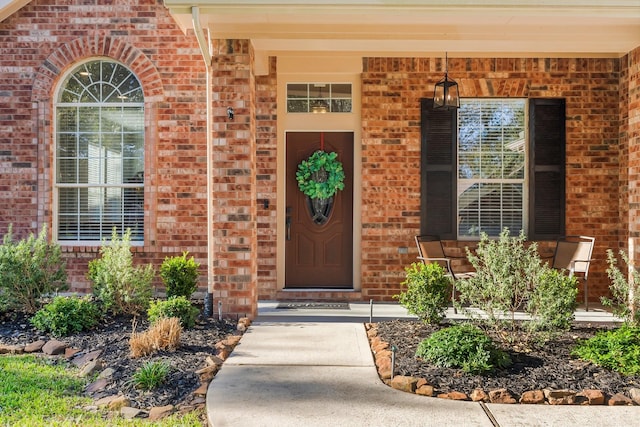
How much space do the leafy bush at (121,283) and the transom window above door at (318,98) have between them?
318 centimetres

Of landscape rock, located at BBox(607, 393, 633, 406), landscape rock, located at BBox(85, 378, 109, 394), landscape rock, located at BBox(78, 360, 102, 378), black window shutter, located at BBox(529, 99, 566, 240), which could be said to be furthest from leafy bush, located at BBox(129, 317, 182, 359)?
black window shutter, located at BBox(529, 99, 566, 240)

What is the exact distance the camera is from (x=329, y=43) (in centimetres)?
638

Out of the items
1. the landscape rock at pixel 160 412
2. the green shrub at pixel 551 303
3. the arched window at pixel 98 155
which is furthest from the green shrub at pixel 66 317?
the green shrub at pixel 551 303

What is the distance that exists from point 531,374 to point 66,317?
4.29 m

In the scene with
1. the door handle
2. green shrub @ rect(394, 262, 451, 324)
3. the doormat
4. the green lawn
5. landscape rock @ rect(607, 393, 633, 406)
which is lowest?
the green lawn

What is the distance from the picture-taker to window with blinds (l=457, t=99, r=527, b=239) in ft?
25.9

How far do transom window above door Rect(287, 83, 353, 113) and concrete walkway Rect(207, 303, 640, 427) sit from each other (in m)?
3.78

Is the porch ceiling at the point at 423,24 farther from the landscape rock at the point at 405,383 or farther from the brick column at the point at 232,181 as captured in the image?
the landscape rock at the point at 405,383

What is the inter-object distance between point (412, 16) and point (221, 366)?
3.70 meters

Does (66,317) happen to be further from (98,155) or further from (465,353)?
(465,353)

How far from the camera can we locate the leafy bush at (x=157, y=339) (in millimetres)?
4684

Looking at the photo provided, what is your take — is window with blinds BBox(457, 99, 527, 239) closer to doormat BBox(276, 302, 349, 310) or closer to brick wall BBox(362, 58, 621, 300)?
brick wall BBox(362, 58, 621, 300)

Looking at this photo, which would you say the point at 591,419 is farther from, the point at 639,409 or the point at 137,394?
the point at 137,394

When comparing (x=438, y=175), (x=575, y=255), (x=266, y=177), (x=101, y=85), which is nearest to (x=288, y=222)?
(x=266, y=177)
